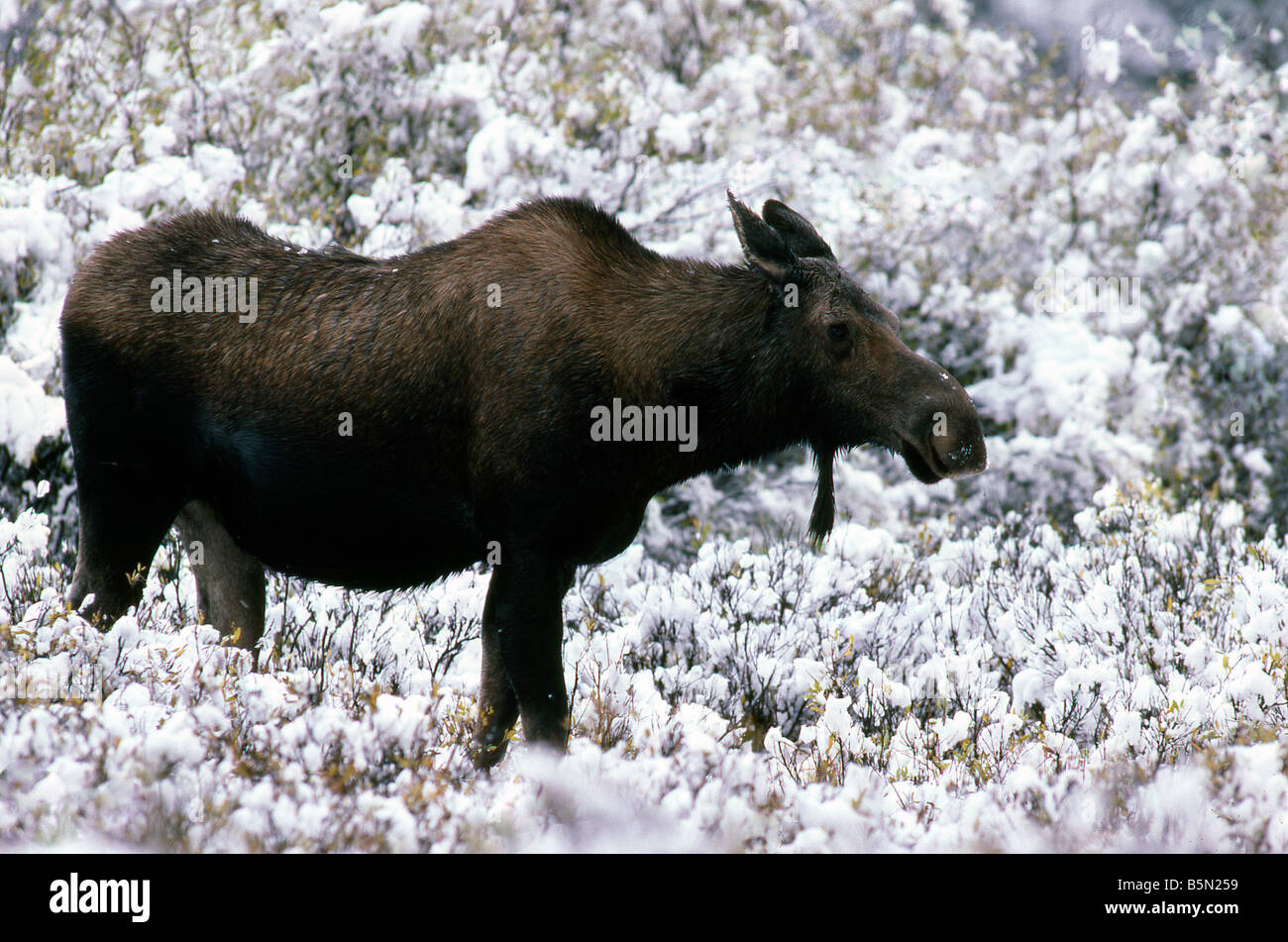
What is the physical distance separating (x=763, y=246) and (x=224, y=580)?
2609mm

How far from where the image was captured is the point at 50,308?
8078mm

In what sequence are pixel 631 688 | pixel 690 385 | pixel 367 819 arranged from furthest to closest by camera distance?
pixel 631 688, pixel 690 385, pixel 367 819

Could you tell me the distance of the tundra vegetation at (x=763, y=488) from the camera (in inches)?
159

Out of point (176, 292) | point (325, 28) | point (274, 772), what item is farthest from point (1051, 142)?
point (274, 772)

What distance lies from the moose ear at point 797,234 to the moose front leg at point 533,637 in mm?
1392

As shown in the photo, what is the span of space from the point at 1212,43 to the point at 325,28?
9649mm

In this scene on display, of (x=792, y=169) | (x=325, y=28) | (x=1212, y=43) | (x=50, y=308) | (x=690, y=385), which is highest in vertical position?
(x=1212, y=43)

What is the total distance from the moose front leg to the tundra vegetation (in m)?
0.24

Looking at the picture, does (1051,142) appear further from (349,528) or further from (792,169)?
(349,528)

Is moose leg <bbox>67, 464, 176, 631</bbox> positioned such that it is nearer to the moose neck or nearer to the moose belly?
the moose belly

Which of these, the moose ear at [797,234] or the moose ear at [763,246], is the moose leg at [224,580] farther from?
the moose ear at [797,234]

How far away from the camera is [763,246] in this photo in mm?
4688

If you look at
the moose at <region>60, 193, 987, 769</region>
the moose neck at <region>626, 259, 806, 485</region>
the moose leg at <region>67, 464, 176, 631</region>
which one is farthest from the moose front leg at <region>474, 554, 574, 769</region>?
the moose leg at <region>67, 464, 176, 631</region>

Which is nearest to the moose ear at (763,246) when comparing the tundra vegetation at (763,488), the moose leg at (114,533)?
the tundra vegetation at (763,488)
